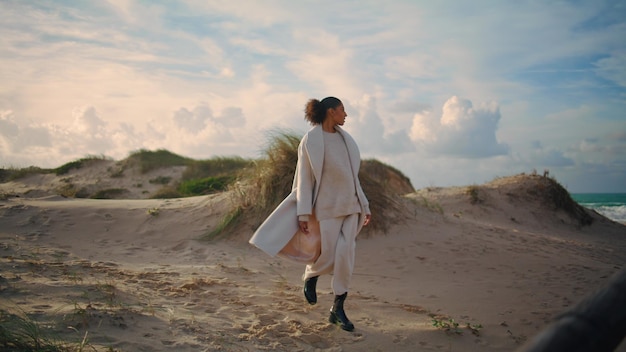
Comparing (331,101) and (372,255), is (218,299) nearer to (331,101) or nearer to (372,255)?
(331,101)

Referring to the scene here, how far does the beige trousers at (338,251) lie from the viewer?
4.18 meters

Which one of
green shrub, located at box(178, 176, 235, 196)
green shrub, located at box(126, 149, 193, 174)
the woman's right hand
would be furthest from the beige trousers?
green shrub, located at box(126, 149, 193, 174)

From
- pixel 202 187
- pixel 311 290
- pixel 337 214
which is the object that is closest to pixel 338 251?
pixel 337 214

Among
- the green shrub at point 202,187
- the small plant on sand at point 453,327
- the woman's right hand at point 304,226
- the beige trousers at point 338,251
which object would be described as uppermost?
the green shrub at point 202,187

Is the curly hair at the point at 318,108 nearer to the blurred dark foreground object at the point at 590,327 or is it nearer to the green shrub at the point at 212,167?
the blurred dark foreground object at the point at 590,327

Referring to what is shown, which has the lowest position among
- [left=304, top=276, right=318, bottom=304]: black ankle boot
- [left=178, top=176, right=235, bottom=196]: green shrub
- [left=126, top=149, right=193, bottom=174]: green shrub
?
[left=304, top=276, right=318, bottom=304]: black ankle boot

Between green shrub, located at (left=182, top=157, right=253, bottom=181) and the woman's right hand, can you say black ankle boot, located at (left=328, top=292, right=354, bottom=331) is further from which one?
green shrub, located at (left=182, top=157, right=253, bottom=181)

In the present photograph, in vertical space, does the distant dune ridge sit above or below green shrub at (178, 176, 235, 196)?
below

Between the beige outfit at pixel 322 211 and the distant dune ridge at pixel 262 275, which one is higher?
the beige outfit at pixel 322 211

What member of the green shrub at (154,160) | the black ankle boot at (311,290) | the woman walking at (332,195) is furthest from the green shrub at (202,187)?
the woman walking at (332,195)

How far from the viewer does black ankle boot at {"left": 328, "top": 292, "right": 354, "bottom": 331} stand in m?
4.17

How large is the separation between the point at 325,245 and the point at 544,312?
2.54 metres

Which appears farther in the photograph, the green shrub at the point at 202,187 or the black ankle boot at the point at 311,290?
the green shrub at the point at 202,187

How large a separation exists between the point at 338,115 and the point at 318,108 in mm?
212
